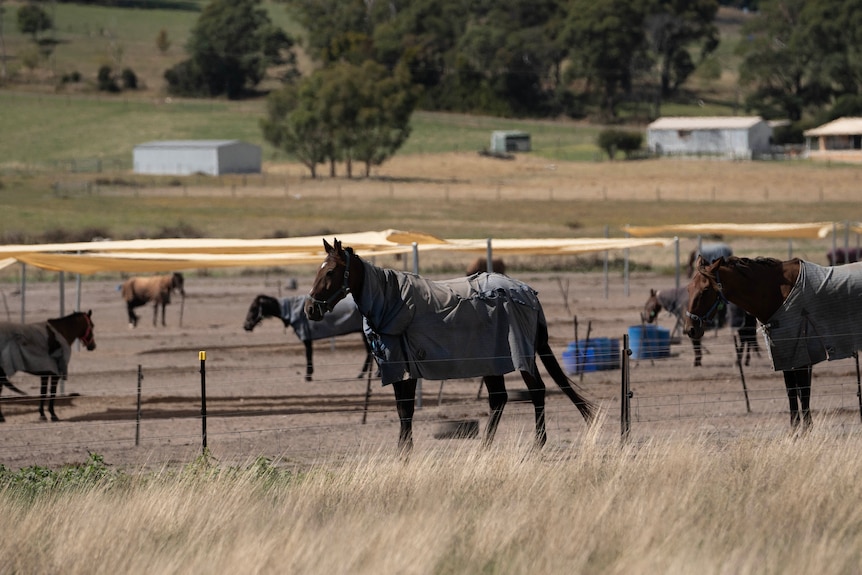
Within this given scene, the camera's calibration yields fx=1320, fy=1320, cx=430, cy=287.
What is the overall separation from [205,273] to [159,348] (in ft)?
50.1

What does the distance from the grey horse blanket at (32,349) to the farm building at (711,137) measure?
8611cm

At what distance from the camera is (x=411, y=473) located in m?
10.4

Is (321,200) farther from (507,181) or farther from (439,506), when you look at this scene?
(439,506)

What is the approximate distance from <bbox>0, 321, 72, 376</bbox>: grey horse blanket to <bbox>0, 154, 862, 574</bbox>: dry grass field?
0.51 metres

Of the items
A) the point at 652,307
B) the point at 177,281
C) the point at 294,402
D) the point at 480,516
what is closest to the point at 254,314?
the point at 294,402

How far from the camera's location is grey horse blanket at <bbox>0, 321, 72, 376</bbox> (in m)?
16.6

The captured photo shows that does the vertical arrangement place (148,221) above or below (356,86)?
below

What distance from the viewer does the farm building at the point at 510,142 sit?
10419cm

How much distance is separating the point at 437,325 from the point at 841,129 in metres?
89.1

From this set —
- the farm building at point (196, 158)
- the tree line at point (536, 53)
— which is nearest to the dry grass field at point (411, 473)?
the farm building at point (196, 158)

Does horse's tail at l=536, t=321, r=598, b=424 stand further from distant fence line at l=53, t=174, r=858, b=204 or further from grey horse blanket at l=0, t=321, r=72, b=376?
distant fence line at l=53, t=174, r=858, b=204

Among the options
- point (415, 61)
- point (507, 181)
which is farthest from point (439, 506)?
point (415, 61)

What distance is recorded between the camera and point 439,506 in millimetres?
9273

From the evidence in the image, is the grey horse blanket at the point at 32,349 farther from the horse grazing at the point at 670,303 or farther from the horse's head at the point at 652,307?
the horse's head at the point at 652,307
